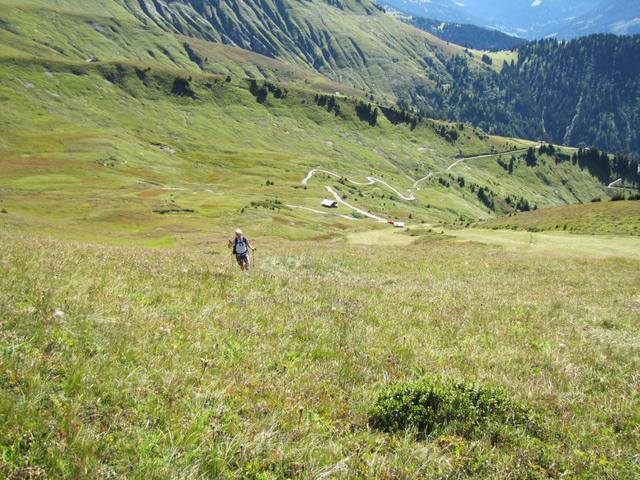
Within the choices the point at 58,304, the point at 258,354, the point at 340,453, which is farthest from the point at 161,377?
the point at 58,304

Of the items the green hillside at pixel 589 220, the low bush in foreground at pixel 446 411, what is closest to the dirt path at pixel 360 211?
the green hillside at pixel 589 220

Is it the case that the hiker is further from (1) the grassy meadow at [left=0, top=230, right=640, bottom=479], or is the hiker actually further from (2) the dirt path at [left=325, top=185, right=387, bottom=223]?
(2) the dirt path at [left=325, top=185, right=387, bottom=223]

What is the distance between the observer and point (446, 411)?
21.6 ft

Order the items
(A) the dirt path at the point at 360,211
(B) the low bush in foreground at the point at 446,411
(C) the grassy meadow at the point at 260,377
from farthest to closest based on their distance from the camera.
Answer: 1. (A) the dirt path at the point at 360,211
2. (B) the low bush in foreground at the point at 446,411
3. (C) the grassy meadow at the point at 260,377

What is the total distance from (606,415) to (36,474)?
7.99m

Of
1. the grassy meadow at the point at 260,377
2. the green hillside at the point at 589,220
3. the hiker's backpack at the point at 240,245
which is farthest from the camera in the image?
the green hillside at the point at 589,220

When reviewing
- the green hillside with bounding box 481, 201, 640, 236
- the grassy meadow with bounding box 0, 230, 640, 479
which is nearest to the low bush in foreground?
the grassy meadow with bounding box 0, 230, 640, 479

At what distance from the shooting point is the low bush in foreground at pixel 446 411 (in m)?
6.36

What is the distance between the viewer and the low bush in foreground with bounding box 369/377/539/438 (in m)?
6.36

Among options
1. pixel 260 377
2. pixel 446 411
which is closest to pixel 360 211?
pixel 260 377

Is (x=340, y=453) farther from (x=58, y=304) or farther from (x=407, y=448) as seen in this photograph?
(x=58, y=304)

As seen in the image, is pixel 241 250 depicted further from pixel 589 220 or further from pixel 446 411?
pixel 589 220

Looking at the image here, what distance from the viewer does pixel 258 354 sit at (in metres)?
7.99

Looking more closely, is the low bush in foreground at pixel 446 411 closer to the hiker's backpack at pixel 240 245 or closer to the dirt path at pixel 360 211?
the hiker's backpack at pixel 240 245
